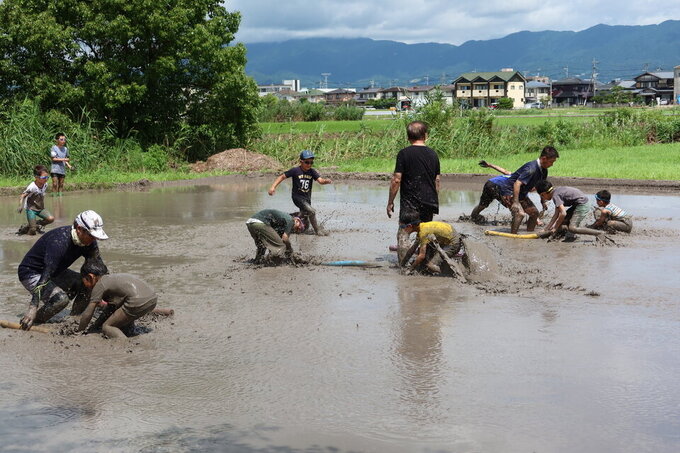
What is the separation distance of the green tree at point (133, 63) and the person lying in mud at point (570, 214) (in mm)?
19416

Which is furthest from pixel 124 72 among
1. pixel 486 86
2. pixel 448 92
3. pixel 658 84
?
pixel 448 92

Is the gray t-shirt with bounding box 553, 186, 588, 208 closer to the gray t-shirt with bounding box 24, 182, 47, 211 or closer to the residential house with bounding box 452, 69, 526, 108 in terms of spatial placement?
the gray t-shirt with bounding box 24, 182, 47, 211

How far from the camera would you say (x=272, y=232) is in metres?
10.6

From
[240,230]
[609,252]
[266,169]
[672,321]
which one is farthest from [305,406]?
[266,169]

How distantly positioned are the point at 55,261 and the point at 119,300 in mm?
692

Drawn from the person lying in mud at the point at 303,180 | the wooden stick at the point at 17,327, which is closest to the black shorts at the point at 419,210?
the person lying in mud at the point at 303,180

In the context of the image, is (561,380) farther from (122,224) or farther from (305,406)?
(122,224)

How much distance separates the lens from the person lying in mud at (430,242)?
976 centimetres

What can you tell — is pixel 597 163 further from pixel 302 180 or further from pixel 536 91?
pixel 536 91

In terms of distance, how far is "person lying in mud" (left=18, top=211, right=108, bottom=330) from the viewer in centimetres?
702

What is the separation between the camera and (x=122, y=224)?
1513cm

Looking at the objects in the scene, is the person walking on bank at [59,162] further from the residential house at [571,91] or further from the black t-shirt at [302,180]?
the residential house at [571,91]

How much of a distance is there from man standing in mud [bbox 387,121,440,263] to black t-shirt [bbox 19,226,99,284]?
3993mm

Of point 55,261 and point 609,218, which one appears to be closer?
point 55,261
